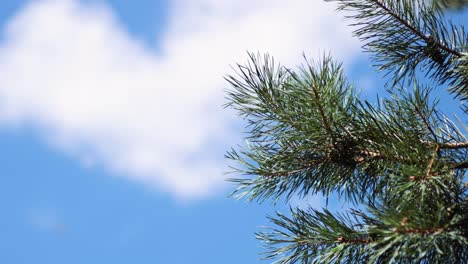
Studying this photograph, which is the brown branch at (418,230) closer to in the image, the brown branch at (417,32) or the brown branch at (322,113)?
the brown branch at (322,113)

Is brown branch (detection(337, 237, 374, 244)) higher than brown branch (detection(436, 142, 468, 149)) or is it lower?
lower

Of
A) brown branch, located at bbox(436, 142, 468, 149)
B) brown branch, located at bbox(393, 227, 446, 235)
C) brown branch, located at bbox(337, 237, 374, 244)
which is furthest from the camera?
brown branch, located at bbox(436, 142, 468, 149)

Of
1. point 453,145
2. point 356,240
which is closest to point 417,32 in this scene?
point 453,145

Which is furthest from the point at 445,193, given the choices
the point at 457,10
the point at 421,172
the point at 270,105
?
the point at 457,10

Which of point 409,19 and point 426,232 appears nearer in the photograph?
point 426,232

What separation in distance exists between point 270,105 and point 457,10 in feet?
2.03

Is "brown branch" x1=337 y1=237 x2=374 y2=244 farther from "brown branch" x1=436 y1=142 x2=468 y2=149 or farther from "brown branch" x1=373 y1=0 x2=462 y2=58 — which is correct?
"brown branch" x1=373 y1=0 x2=462 y2=58

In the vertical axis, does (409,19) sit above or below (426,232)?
above

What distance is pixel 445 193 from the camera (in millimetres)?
946

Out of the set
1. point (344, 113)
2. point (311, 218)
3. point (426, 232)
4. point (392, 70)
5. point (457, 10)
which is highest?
point (457, 10)

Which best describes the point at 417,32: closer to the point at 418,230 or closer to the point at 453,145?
the point at 453,145

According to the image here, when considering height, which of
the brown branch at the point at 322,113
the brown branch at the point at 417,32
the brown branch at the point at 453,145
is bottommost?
the brown branch at the point at 453,145

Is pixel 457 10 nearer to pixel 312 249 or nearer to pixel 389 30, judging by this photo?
pixel 389 30

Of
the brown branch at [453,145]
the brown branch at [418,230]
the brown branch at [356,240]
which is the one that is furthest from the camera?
the brown branch at [453,145]
